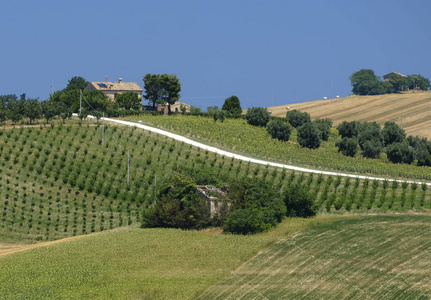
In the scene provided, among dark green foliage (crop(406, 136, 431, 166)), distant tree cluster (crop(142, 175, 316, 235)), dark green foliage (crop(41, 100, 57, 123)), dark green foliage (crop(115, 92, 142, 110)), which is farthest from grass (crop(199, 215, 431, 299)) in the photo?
dark green foliage (crop(115, 92, 142, 110))

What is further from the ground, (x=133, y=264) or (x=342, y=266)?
(x=342, y=266)

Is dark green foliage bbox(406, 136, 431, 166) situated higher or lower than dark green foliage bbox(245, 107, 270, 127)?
lower

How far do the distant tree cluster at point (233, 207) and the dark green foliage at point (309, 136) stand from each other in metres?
43.3

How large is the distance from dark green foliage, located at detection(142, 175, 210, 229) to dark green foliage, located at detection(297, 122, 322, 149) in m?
45.1

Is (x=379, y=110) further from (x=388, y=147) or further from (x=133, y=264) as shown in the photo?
(x=133, y=264)

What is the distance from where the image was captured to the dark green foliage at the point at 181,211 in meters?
44.1

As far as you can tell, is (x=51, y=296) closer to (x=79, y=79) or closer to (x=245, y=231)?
(x=245, y=231)

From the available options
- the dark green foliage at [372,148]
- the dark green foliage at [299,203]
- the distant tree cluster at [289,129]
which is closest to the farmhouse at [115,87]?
the distant tree cluster at [289,129]

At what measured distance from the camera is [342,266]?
33406 millimetres

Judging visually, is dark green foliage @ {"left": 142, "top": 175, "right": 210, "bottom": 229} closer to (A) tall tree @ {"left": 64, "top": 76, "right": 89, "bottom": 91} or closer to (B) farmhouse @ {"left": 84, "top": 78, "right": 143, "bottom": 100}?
(B) farmhouse @ {"left": 84, "top": 78, "right": 143, "bottom": 100}

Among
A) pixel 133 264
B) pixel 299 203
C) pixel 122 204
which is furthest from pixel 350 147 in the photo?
pixel 133 264

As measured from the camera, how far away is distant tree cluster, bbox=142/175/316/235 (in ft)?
141

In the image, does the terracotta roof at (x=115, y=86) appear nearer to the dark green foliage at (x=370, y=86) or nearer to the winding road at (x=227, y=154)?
the winding road at (x=227, y=154)

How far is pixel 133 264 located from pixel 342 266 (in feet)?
34.8
